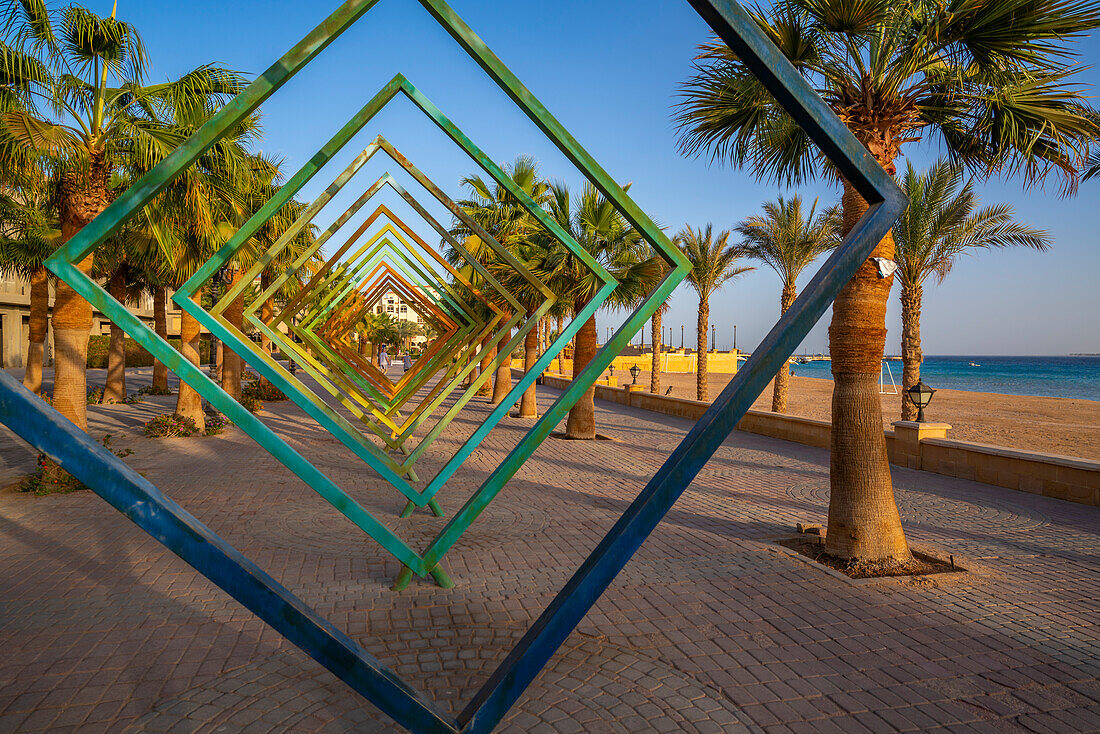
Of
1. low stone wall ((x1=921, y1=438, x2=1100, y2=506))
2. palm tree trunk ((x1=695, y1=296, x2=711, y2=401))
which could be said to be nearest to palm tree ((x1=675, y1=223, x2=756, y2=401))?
palm tree trunk ((x1=695, y1=296, x2=711, y2=401))

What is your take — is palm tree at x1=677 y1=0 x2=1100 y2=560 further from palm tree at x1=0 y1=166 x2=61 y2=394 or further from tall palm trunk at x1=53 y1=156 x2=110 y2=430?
palm tree at x1=0 y1=166 x2=61 y2=394

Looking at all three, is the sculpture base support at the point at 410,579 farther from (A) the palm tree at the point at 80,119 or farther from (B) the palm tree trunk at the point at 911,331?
(B) the palm tree trunk at the point at 911,331

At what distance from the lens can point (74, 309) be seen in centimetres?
796

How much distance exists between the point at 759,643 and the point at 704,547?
6.70ft

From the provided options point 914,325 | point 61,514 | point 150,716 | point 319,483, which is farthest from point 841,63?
point 914,325


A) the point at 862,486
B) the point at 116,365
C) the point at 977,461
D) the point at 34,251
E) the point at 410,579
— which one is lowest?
the point at 410,579

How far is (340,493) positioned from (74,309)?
7.39m

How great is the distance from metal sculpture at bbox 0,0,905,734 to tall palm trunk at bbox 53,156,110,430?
21.6 feet

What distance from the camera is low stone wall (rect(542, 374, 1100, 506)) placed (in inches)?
309

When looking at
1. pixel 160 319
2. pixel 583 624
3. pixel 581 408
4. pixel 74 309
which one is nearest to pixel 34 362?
pixel 160 319

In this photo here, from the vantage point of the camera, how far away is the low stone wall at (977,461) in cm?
784

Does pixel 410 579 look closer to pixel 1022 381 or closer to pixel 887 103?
pixel 887 103

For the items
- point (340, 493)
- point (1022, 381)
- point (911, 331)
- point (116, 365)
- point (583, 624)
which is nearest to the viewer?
point (340, 493)

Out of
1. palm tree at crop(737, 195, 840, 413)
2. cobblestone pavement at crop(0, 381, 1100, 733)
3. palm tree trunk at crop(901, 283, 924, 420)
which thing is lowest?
cobblestone pavement at crop(0, 381, 1100, 733)
